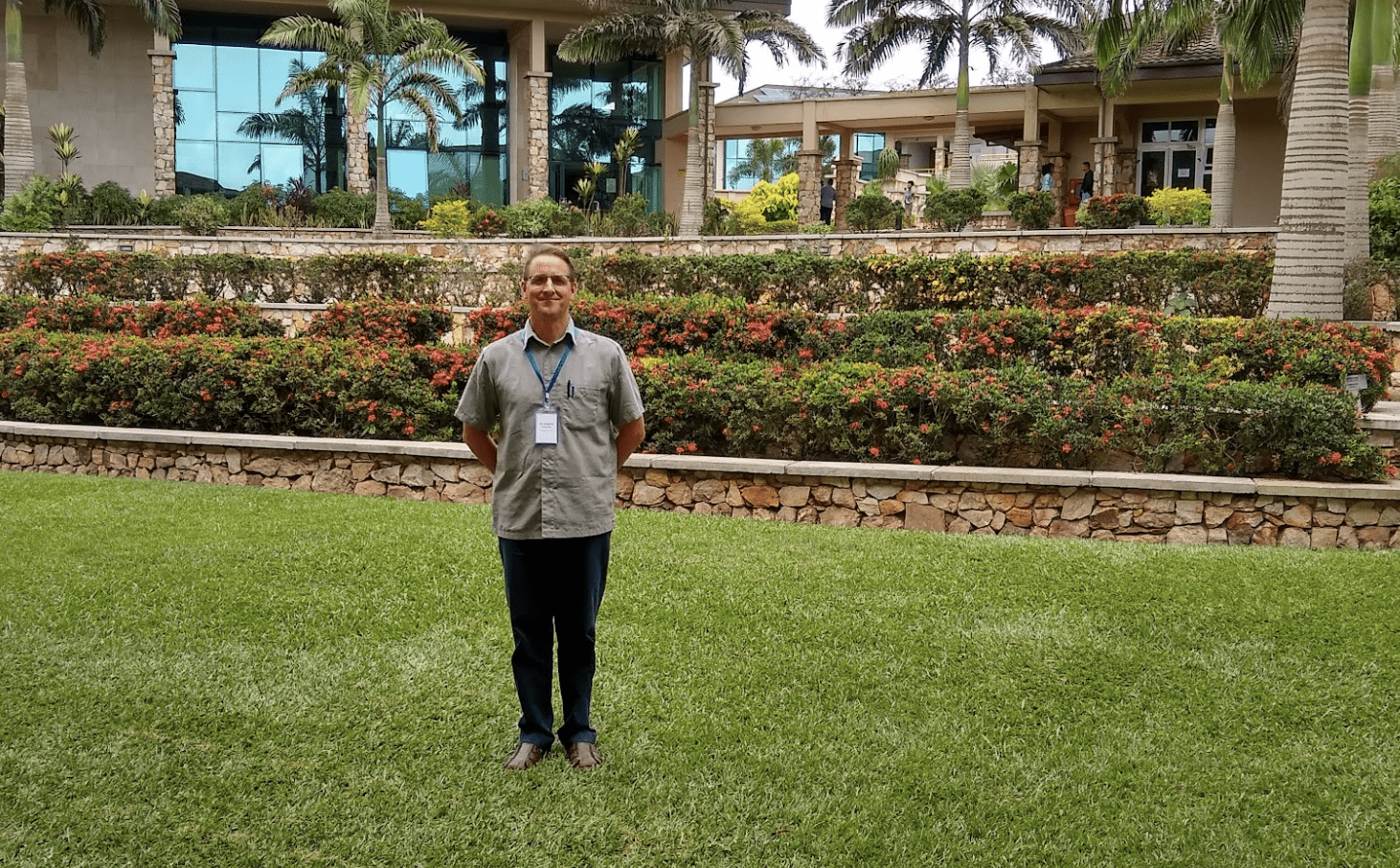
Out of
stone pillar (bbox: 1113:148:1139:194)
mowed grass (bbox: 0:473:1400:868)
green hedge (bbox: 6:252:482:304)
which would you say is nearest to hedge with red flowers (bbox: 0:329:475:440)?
mowed grass (bbox: 0:473:1400:868)

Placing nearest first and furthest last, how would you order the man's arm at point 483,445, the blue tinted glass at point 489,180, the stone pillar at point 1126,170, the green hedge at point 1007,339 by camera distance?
1. the man's arm at point 483,445
2. the green hedge at point 1007,339
3. the stone pillar at point 1126,170
4. the blue tinted glass at point 489,180

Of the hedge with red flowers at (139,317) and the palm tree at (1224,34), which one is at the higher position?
the palm tree at (1224,34)

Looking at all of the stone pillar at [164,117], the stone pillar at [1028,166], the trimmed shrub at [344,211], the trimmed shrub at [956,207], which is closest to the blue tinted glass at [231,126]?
the stone pillar at [164,117]

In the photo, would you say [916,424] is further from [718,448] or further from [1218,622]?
[1218,622]

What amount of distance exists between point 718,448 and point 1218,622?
4124 millimetres

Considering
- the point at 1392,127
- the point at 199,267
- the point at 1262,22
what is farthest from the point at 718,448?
the point at 1392,127

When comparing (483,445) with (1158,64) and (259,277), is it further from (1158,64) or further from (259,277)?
(1158,64)

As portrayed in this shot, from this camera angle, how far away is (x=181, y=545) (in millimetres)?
7266

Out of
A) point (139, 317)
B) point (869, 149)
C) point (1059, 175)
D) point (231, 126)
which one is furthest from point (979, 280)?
point (869, 149)

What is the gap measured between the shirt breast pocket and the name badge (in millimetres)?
75

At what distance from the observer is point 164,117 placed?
28.5m

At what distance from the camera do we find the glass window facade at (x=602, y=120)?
33031 mm

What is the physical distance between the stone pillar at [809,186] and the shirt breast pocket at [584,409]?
25673 millimetres

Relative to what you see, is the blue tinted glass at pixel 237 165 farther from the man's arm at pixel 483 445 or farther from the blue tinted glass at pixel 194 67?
the man's arm at pixel 483 445
